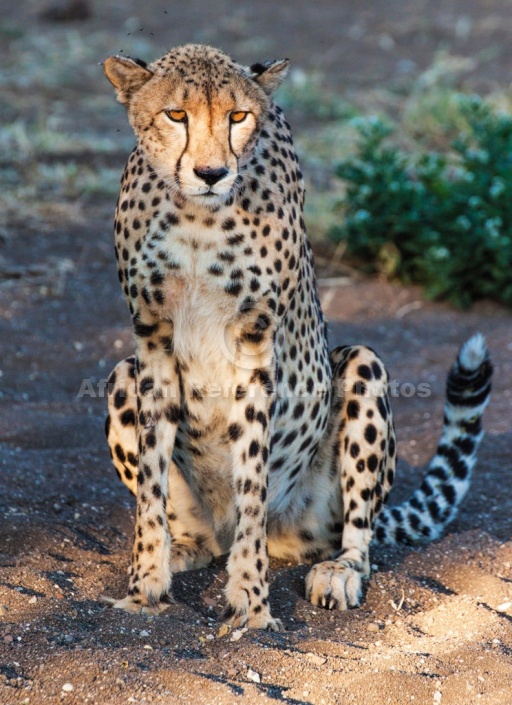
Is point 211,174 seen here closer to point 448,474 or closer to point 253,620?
point 253,620

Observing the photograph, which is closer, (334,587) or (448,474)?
(334,587)

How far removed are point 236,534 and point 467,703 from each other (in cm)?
82

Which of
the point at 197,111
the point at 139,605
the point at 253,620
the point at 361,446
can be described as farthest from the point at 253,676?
the point at 197,111

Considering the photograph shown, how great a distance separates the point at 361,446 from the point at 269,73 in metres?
1.16

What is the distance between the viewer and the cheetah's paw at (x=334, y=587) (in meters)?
3.09

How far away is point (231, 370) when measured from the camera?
3059 mm

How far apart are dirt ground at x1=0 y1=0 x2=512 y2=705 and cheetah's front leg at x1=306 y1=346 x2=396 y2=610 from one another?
0.52 feet

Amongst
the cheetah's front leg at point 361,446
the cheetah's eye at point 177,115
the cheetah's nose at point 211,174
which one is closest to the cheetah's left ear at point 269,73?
the cheetah's eye at point 177,115

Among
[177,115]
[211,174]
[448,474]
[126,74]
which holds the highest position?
[126,74]

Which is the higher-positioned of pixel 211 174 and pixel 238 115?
pixel 238 115

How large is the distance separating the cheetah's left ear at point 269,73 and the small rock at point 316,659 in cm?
147

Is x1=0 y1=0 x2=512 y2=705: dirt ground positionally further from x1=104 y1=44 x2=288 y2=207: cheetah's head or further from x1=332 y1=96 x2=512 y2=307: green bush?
x1=104 y1=44 x2=288 y2=207: cheetah's head

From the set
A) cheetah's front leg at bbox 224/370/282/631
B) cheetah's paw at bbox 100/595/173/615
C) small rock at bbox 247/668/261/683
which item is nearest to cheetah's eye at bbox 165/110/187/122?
cheetah's front leg at bbox 224/370/282/631

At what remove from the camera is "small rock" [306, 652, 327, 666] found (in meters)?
2.58
